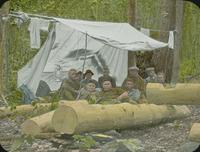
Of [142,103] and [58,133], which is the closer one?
[58,133]

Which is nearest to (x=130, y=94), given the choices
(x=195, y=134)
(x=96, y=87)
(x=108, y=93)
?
(x=108, y=93)

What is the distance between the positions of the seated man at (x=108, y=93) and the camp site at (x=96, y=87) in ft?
0.06

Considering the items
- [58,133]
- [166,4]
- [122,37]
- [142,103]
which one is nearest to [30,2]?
[166,4]

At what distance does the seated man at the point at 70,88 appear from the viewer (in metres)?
6.46

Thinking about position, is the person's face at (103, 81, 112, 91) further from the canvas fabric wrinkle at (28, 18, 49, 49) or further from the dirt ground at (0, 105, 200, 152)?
the canvas fabric wrinkle at (28, 18, 49, 49)

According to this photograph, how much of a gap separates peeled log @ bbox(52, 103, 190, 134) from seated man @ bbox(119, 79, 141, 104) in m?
0.27

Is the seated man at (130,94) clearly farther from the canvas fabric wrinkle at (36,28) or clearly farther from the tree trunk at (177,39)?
the tree trunk at (177,39)

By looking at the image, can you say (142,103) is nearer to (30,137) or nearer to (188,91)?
(188,91)

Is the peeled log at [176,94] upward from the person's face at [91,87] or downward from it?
upward

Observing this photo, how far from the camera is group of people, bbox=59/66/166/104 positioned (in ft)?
19.2

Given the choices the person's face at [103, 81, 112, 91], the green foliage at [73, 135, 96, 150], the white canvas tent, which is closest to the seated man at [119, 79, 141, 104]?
the person's face at [103, 81, 112, 91]

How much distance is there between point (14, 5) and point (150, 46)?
429cm

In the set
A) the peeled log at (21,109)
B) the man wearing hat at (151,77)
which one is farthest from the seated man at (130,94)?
the man wearing hat at (151,77)

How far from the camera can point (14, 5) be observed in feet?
36.8
